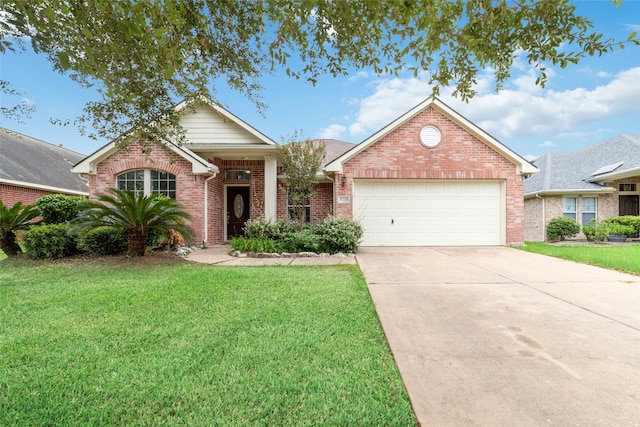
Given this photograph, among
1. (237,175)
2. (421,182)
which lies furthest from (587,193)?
(237,175)

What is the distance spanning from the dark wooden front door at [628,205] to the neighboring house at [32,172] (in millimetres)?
27234

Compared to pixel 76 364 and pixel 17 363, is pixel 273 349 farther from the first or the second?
pixel 17 363

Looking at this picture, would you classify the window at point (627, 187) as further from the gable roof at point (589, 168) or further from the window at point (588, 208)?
the window at point (588, 208)

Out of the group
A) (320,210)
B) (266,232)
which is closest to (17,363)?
(266,232)

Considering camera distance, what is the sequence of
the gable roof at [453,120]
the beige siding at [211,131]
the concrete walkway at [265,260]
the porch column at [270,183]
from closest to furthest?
the concrete walkway at [265,260] → the gable roof at [453,120] → the beige siding at [211,131] → the porch column at [270,183]

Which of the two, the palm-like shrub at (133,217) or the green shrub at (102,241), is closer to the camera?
the palm-like shrub at (133,217)

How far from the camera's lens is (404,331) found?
3.36 m

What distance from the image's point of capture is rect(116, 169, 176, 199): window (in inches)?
412

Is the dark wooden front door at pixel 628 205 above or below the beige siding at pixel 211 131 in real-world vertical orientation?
below

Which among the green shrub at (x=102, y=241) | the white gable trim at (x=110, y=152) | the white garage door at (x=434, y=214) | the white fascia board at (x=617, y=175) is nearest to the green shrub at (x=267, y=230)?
the white gable trim at (x=110, y=152)

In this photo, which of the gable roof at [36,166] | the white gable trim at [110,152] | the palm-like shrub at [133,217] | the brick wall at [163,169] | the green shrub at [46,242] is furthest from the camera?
the gable roof at [36,166]

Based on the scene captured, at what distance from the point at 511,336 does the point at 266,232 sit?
7273 mm

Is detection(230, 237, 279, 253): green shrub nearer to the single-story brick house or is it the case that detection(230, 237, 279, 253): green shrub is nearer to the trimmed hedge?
the trimmed hedge

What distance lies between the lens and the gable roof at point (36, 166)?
49.3ft
